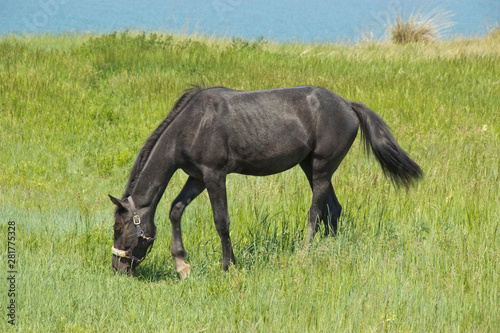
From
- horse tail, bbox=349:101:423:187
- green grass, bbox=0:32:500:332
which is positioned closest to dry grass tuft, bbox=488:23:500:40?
green grass, bbox=0:32:500:332

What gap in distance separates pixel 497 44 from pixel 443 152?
451 inches

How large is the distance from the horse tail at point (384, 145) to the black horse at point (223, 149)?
17 centimetres

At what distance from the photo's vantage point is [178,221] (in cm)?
488

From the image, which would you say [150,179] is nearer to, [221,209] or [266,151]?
[221,209]

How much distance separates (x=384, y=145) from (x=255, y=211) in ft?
5.29

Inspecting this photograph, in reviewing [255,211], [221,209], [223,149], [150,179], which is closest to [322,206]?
[255,211]

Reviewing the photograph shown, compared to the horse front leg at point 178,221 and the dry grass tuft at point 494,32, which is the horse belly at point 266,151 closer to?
the horse front leg at point 178,221

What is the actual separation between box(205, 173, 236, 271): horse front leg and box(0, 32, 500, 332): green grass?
0.18m

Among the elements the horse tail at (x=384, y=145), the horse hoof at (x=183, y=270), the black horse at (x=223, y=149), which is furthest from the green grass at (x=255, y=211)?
the horse tail at (x=384, y=145)

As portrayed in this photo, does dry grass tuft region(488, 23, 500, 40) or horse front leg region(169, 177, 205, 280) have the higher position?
dry grass tuft region(488, 23, 500, 40)

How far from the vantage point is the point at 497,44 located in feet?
54.6

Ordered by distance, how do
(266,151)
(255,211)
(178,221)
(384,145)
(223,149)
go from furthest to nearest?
(255,211), (384,145), (178,221), (266,151), (223,149)

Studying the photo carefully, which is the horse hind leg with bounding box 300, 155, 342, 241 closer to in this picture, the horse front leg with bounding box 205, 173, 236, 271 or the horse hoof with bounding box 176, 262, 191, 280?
the horse front leg with bounding box 205, 173, 236, 271

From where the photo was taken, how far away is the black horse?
14.7ft
